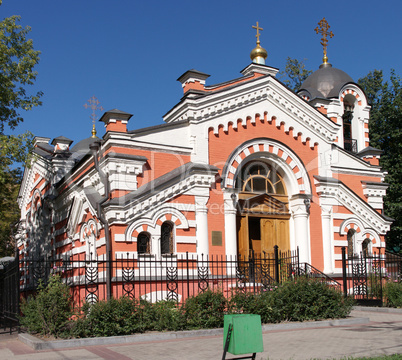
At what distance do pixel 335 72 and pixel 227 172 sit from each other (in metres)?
9.48

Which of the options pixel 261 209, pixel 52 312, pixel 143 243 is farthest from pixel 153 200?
pixel 52 312

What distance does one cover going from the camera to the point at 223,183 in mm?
16422

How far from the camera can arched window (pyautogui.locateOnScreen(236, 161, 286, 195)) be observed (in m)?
17.6

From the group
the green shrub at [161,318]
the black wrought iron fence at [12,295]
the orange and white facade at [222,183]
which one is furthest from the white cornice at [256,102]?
the black wrought iron fence at [12,295]

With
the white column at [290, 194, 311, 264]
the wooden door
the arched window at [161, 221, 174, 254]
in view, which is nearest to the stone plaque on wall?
the wooden door

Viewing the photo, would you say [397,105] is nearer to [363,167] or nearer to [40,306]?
[363,167]

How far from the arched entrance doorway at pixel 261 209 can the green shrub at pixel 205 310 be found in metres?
5.71

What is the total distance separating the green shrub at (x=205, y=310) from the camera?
11109 mm

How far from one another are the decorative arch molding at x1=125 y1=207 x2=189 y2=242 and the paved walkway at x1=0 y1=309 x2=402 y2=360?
14.3ft

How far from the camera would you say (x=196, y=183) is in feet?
51.6

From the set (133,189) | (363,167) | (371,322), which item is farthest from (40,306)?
(363,167)

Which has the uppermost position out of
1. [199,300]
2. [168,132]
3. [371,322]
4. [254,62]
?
[254,62]

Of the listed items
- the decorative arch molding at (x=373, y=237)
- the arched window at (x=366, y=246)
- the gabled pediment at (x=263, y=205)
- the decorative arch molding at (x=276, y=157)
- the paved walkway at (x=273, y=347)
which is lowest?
the paved walkway at (x=273, y=347)

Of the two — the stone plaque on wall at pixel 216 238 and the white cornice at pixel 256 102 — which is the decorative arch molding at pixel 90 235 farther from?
the white cornice at pixel 256 102
